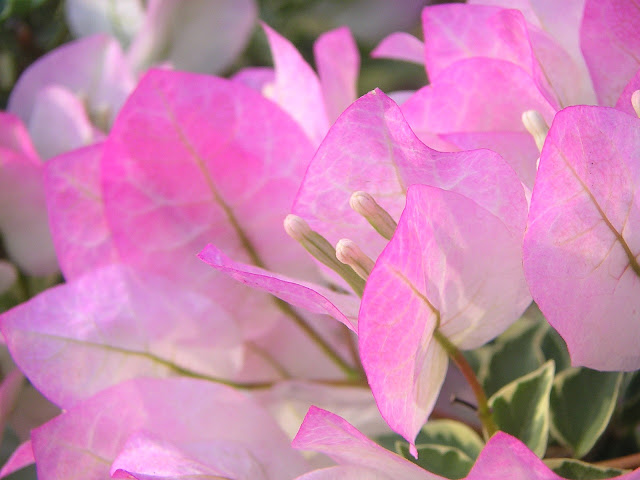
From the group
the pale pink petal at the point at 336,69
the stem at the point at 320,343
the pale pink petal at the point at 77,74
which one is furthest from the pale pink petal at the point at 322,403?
the pale pink petal at the point at 77,74

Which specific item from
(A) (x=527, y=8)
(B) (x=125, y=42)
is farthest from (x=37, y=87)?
(A) (x=527, y=8)

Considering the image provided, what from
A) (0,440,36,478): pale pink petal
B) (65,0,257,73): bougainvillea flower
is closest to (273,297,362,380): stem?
(0,440,36,478): pale pink petal

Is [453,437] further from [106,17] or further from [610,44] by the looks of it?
[106,17]

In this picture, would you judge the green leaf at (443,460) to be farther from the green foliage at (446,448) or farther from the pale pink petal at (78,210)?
the pale pink petal at (78,210)

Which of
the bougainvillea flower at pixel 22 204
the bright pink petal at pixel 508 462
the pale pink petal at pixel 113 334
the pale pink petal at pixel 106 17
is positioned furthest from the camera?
the pale pink petal at pixel 106 17

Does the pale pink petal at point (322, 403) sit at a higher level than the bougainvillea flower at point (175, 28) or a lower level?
lower

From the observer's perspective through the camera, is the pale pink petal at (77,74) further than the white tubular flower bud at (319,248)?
Yes
